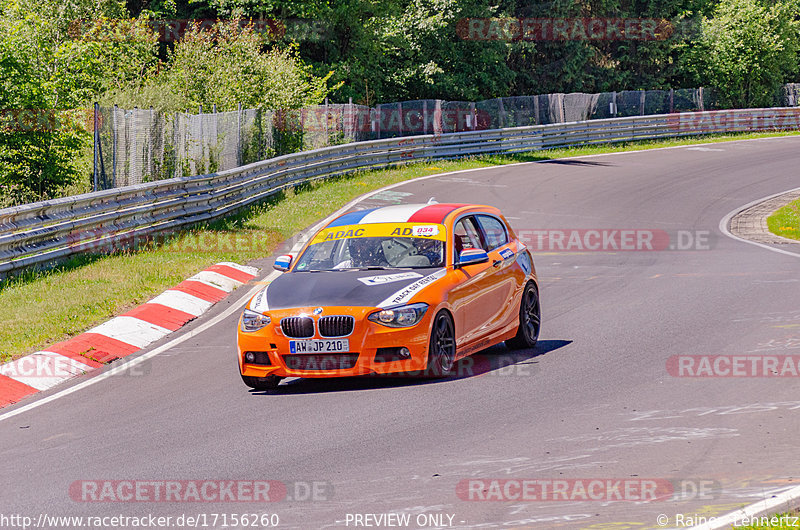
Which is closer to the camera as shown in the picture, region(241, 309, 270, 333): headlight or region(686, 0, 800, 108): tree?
region(241, 309, 270, 333): headlight

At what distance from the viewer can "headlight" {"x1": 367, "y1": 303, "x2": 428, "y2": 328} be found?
9.17 metres

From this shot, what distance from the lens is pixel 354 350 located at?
360 inches

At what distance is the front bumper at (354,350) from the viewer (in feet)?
30.0

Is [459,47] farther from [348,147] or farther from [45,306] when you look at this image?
[45,306]

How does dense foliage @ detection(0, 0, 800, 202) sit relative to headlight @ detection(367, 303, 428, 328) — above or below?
above

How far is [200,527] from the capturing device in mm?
5879

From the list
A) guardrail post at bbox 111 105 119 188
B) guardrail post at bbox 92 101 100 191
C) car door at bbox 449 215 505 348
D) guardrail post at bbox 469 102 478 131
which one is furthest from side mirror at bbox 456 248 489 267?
guardrail post at bbox 469 102 478 131

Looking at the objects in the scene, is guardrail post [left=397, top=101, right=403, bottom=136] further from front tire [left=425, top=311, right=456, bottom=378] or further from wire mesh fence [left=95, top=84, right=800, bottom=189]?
front tire [left=425, top=311, right=456, bottom=378]

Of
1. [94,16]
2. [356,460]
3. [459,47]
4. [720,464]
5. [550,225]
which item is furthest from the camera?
[459,47]

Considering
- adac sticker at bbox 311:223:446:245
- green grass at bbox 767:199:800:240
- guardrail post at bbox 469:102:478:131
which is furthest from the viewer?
guardrail post at bbox 469:102:478:131

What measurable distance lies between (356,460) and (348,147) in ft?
81.6

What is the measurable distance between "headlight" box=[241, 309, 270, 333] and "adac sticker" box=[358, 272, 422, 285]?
38.4 inches

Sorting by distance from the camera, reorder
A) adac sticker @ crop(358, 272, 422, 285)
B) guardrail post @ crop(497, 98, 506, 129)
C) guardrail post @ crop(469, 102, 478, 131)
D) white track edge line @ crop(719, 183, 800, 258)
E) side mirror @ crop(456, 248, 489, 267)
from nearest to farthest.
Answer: adac sticker @ crop(358, 272, 422, 285) → side mirror @ crop(456, 248, 489, 267) → white track edge line @ crop(719, 183, 800, 258) → guardrail post @ crop(469, 102, 478, 131) → guardrail post @ crop(497, 98, 506, 129)

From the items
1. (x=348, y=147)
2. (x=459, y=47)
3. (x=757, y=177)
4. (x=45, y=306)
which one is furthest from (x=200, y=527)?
(x=459, y=47)
